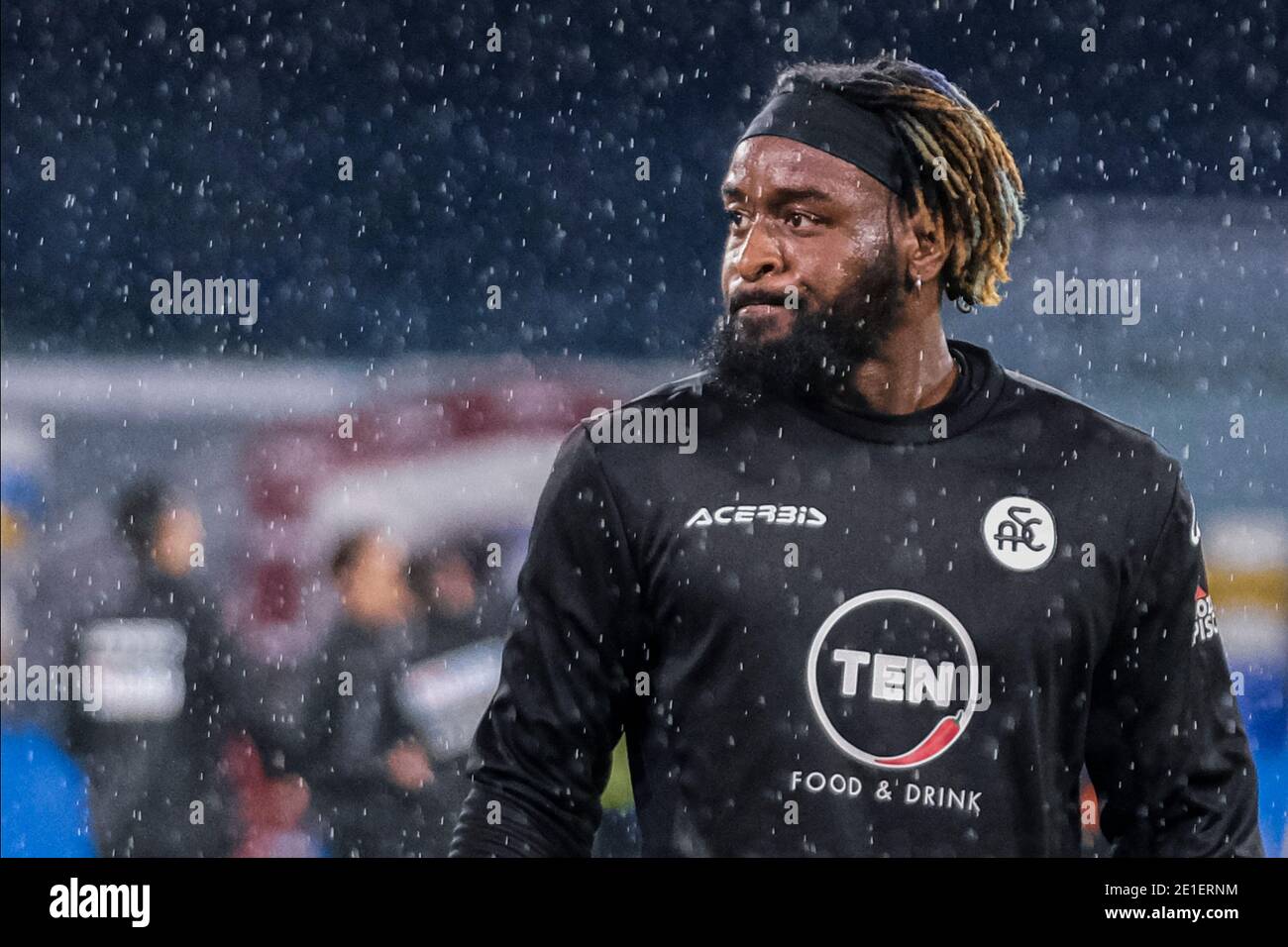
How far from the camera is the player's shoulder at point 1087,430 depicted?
233 cm

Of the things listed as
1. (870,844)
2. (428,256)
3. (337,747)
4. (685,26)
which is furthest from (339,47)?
(870,844)

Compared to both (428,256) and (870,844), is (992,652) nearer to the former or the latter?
(870,844)

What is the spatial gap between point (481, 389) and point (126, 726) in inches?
62.2

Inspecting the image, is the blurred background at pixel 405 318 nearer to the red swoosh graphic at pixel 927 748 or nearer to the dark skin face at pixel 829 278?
the dark skin face at pixel 829 278

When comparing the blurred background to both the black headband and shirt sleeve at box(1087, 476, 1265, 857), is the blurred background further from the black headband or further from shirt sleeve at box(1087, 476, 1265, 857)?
shirt sleeve at box(1087, 476, 1265, 857)

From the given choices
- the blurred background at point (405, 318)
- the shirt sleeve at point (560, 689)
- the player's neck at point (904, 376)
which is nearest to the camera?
the shirt sleeve at point (560, 689)

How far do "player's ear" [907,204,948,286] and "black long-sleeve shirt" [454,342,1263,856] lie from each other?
24 cm

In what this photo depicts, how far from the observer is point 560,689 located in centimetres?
215

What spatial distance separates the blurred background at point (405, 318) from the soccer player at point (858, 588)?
2.17m

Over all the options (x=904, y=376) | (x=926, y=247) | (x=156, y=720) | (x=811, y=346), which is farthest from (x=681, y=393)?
(x=156, y=720)

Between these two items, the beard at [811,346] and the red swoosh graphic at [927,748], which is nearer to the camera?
the red swoosh graphic at [927,748]

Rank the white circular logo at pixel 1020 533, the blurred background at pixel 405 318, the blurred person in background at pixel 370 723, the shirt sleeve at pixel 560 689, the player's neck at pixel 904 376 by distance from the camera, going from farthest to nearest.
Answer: the blurred background at pixel 405 318 < the blurred person in background at pixel 370 723 < the player's neck at pixel 904 376 < the white circular logo at pixel 1020 533 < the shirt sleeve at pixel 560 689

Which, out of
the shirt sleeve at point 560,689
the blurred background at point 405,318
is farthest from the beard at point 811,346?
the blurred background at point 405,318

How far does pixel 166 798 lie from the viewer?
4.81 metres
